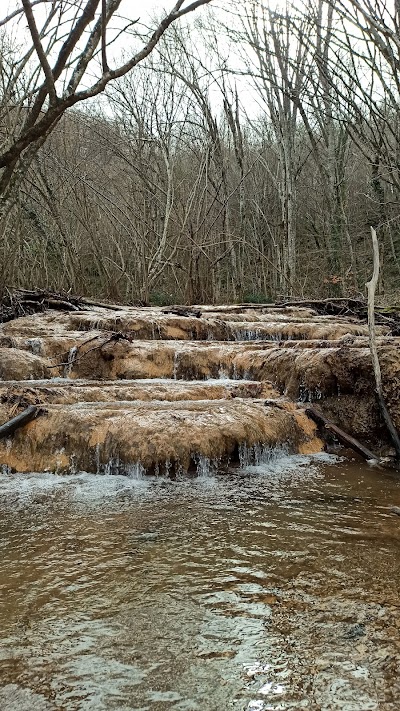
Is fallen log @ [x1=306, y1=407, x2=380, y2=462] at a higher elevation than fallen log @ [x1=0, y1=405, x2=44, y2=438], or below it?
below

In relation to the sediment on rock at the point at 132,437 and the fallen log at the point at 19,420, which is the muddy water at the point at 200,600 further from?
the fallen log at the point at 19,420

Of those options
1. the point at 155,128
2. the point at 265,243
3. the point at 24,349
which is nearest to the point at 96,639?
the point at 24,349

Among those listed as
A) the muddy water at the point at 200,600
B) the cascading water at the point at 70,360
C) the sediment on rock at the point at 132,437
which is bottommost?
the muddy water at the point at 200,600

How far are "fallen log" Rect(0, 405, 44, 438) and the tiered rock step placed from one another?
63 millimetres

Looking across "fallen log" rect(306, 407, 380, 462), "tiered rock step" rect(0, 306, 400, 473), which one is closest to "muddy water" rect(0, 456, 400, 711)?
"tiered rock step" rect(0, 306, 400, 473)

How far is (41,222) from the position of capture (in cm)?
1367

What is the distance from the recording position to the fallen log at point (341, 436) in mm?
4757

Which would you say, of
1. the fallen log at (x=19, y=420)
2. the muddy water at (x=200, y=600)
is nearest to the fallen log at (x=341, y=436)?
the muddy water at (x=200, y=600)

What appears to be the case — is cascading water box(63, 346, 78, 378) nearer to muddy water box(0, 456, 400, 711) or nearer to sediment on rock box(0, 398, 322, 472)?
sediment on rock box(0, 398, 322, 472)

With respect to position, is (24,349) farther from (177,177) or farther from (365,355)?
(177,177)

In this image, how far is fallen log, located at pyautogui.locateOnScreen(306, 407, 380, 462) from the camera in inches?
187

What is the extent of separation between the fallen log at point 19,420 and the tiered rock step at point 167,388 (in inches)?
2.5

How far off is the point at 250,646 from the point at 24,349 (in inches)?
226

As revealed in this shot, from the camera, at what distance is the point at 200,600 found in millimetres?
2279
